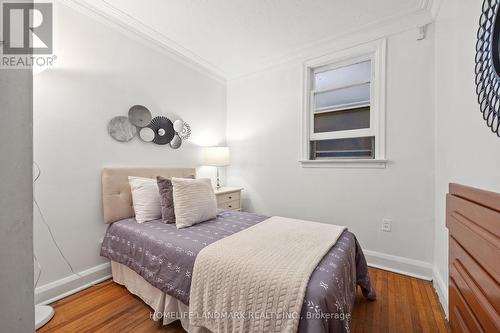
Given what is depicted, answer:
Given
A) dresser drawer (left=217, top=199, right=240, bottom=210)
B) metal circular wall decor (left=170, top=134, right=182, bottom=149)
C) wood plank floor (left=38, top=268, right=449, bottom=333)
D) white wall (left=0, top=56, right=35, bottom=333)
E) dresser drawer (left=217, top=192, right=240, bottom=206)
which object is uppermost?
metal circular wall decor (left=170, top=134, right=182, bottom=149)

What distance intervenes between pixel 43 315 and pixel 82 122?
1.50m

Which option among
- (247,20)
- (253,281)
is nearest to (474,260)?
(253,281)

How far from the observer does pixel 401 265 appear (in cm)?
219

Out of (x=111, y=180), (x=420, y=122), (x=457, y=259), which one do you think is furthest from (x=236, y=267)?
(x=420, y=122)

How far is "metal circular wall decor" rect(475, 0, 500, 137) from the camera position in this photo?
86cm

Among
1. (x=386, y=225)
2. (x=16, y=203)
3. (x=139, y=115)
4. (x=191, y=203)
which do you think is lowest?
(x=386, y=225)

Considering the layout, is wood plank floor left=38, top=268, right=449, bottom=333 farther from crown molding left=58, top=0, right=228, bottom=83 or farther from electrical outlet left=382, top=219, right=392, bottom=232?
crown molding left=58, top=0, right=228, bottom=83

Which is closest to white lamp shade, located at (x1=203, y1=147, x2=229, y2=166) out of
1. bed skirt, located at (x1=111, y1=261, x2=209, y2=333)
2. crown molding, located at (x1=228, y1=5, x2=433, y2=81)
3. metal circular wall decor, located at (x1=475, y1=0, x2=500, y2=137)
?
crown molding, located at (x1=228, y1=5, x2=433, y2=81)

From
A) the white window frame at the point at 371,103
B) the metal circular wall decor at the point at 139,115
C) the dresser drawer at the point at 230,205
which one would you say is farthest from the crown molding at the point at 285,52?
the dresser drawer at the point at 230,205

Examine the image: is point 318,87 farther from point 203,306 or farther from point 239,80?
point 203,306

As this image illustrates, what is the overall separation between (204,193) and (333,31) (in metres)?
2.24

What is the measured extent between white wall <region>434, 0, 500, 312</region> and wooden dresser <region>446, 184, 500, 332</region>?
0.12 meters

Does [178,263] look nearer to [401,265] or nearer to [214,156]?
[214,156]

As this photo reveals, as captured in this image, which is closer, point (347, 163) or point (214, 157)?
point (347, 163)
